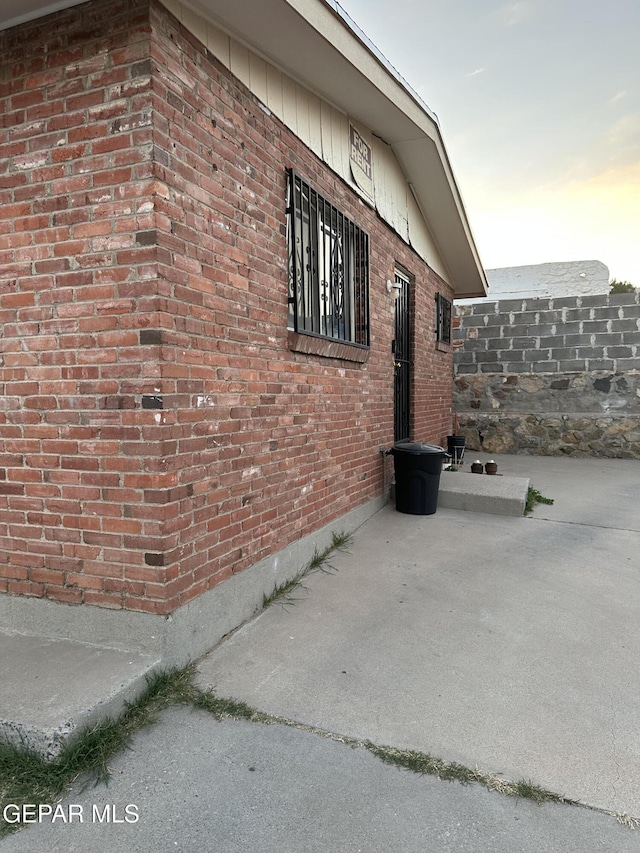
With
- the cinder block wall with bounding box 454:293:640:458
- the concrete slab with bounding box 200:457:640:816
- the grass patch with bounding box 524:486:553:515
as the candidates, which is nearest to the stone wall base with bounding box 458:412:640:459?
the cinder block wall with bounding box 454:293:640:458

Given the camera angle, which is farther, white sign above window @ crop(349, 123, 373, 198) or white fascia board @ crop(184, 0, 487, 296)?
white sign above window @ crop(349, 123, 373, 198)

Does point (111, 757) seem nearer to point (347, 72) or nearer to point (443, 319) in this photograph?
point (347, 72)

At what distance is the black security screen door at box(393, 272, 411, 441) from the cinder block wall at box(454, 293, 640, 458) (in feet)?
13.7

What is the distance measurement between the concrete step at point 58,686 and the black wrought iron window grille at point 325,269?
7.88ft

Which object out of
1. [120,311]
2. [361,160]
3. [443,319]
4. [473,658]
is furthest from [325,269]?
[443,319]

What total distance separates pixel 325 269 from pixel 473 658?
3274mm

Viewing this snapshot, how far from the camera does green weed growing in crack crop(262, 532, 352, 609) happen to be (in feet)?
11.2

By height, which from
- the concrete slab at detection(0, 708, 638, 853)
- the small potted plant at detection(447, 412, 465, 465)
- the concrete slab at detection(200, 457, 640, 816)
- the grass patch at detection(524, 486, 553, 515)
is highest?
the small potted plant at detection(447, 412, 465, 465)

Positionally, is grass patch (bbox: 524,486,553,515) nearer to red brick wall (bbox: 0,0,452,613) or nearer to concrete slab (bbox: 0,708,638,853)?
red brick wall (bbox: 0,0,452,613)

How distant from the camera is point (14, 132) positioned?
2572 millimetres

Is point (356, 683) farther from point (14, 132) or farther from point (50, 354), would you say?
point (14, 132)

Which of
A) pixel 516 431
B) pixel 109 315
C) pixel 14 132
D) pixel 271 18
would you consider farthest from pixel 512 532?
pixel 516 431

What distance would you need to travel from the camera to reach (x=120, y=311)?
93.9 inches

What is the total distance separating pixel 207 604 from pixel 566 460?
8935mm
